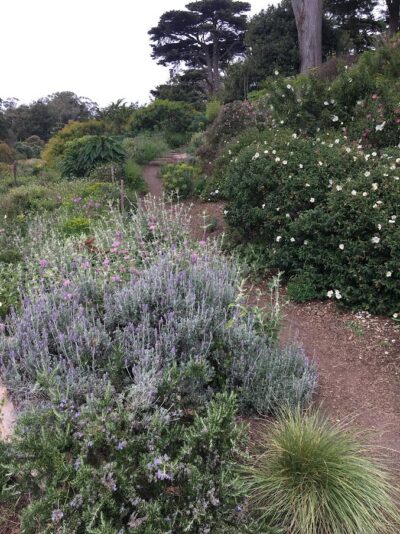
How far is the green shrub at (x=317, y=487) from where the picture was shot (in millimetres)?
2131

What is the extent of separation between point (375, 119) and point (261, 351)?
160 inches

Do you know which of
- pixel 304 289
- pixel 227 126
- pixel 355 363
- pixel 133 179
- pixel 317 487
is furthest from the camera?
pixel 133 179

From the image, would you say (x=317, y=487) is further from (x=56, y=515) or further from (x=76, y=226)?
(x=76, y=226)

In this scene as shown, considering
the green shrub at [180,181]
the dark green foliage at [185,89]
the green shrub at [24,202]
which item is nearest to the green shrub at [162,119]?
the dark green foliage at [185,89]

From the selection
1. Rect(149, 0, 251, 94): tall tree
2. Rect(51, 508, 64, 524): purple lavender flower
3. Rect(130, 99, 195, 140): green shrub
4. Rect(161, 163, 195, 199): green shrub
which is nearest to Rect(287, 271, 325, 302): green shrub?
Rect(51, 508, 64, 524): purple lavender flower

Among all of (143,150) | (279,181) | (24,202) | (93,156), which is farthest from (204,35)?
(279,181)

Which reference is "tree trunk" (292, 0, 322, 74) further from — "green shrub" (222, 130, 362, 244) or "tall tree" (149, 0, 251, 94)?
"tall tree" (149, 0, 251, 94)

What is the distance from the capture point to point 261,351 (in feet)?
9.70

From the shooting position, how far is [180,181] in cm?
970

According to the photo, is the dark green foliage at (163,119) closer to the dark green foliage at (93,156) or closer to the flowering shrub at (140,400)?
the dark green foliage at (93,156)

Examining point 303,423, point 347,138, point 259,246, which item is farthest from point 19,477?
point 347,138

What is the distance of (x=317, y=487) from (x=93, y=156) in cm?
1091

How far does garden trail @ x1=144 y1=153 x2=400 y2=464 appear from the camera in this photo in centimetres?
299

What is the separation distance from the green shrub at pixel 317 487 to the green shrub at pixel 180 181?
744 centimetres
